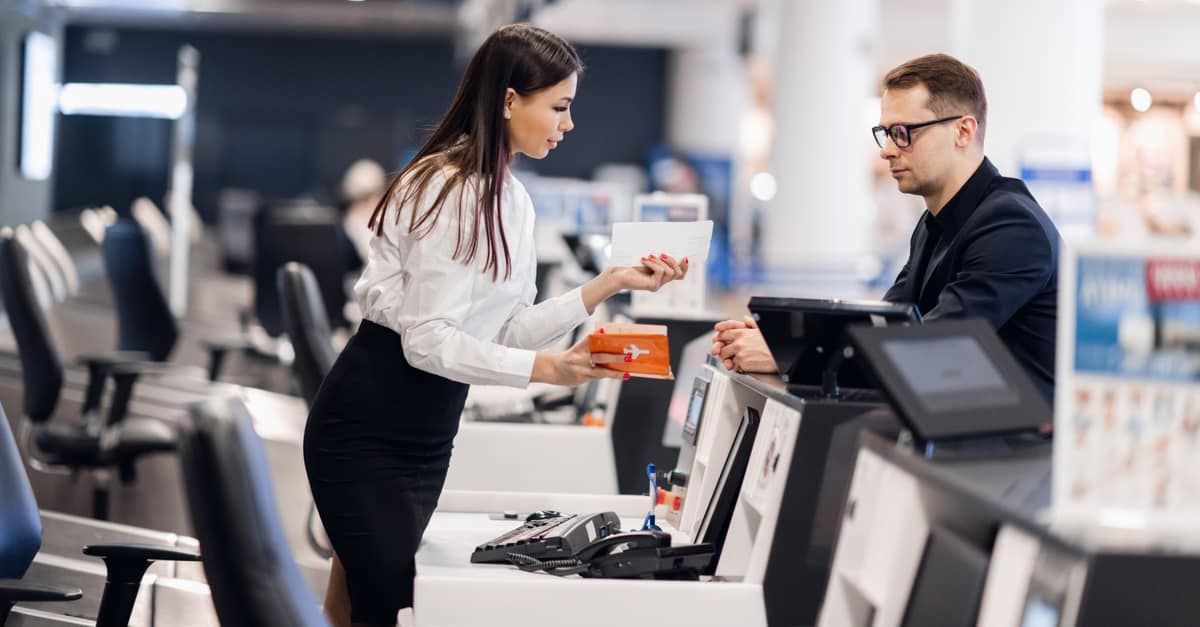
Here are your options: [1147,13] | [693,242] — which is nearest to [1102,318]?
[693,242]

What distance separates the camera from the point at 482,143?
8.11 feet

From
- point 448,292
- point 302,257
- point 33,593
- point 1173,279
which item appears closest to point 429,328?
point 448,292

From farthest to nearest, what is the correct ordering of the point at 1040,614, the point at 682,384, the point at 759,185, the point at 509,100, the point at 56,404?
1. the point at 759,185
2. the point at 56,404
3. the point at 682,384
4. the point at 509,100
5. the point at 1040,614

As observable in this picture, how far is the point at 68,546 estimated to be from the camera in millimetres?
3947

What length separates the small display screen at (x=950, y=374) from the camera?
1.83 metres

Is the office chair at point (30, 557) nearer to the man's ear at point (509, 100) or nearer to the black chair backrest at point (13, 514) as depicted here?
the black chair backrest at point (13, 514)

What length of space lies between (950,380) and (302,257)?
704cm

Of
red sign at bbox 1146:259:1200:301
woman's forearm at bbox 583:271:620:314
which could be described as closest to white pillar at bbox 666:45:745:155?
woman's forearm at bbox 583:271:620:314

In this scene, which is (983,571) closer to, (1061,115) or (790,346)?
(790,346)

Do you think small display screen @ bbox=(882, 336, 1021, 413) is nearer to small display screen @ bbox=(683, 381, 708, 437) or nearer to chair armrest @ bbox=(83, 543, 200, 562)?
small display screen @ bbox=(683, 381, 708, 437)

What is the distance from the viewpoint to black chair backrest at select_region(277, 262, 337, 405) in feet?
13.5

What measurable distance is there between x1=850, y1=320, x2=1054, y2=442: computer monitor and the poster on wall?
0.25m

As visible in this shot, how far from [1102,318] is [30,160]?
749 cm

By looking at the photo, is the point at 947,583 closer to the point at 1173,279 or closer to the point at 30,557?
the point at 1173,279
